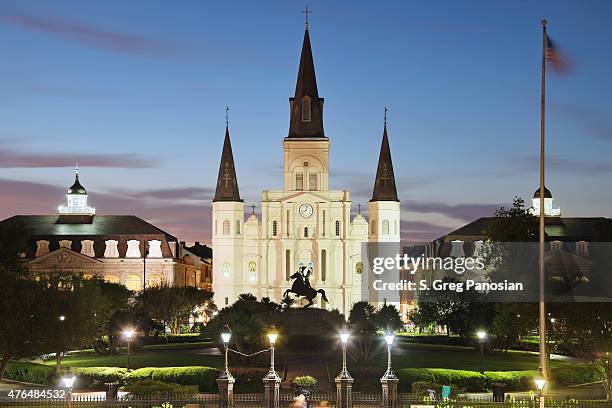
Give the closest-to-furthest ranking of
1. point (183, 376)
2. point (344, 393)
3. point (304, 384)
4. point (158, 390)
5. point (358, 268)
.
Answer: point (344, 393) → point (158, 390) → point (304, 384) → point (183, 376) → point (358, 268)

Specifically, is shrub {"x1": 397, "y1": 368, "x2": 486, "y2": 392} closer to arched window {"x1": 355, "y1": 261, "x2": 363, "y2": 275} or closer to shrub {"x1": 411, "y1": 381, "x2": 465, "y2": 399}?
shrub {"x1": 411, "y1": 381, "x2": 465, "y2": 399}

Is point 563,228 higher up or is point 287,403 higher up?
point 563,228

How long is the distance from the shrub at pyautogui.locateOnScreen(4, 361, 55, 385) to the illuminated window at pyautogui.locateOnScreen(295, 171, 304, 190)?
88.3 metres

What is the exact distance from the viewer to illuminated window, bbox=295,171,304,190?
147 metres

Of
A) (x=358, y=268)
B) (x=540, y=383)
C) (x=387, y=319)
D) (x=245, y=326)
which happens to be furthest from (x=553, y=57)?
(x=358, y=268)

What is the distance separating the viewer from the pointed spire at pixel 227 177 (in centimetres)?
14525

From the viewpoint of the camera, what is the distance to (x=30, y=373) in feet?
Result: 191

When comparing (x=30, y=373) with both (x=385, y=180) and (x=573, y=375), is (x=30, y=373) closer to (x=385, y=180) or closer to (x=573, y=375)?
(x=573, y=375)

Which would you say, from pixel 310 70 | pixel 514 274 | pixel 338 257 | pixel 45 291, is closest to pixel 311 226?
pixel 338 257

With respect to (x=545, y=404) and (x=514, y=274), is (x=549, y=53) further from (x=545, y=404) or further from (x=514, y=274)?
(x=514, y=274)

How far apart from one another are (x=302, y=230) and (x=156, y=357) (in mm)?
76165

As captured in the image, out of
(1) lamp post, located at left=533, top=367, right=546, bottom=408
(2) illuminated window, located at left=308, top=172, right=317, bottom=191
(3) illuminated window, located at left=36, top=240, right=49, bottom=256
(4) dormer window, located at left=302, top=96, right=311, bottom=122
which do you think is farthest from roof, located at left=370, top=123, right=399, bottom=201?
(1) lamp post, located at left=533, top=367, right=546, bottom=408

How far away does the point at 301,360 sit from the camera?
66.6 meters

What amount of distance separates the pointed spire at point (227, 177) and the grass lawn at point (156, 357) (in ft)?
197
